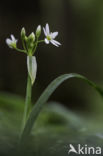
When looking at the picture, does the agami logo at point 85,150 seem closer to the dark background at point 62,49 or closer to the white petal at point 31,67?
the white petal at point 31,67

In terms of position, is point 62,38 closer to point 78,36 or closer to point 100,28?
point 78,36

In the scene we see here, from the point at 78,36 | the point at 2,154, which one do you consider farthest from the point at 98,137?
the point at 78,36

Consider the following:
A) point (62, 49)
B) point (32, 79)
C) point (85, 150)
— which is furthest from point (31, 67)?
point (62, 49)

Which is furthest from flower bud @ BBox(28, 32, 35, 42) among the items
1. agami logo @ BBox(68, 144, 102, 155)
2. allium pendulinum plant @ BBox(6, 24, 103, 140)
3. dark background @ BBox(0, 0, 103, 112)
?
dark background @ BBox(0, 0, 103, 112)

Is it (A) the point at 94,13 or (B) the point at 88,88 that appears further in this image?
(A) the point at 94,13

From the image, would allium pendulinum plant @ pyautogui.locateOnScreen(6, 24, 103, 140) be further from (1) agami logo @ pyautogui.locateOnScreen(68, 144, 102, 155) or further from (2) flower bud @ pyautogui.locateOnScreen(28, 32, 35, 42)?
(1) agami logo @ pyautogui.locateOnScreen(68, 144, 102, 155)

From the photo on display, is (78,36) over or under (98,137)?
over
